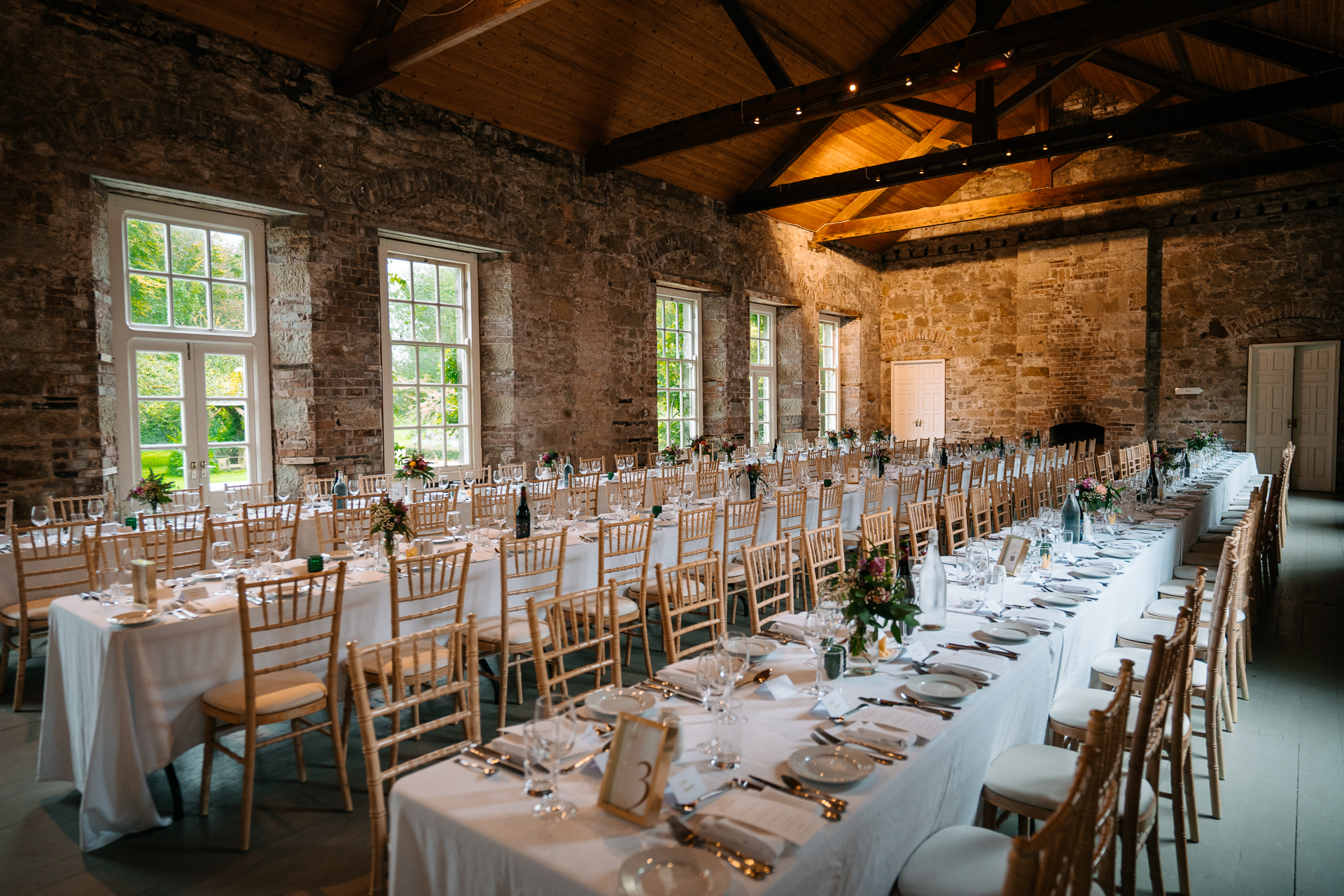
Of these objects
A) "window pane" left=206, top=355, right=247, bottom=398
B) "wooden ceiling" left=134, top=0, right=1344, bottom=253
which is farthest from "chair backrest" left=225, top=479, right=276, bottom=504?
"wooden ceiling" left=134, top=0, right=1344, bottom=253

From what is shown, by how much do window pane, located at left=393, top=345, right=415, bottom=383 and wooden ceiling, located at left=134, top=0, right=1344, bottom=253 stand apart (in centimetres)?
290

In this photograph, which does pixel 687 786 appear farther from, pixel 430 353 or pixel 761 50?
pixel 761 50

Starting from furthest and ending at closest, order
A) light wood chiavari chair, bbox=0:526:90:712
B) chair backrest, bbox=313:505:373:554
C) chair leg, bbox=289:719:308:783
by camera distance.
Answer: chair backrest, bbox=313:505:373:554
light wood chiavari chair, bbox=0:526:90:712
chair leg, bbox=289:719:308:783

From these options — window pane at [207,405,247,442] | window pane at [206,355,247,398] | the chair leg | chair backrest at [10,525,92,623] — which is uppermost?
window pane at [206,355,247,398]

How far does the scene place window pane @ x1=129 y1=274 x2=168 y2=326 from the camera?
290 inches

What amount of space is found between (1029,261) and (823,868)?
650 inches

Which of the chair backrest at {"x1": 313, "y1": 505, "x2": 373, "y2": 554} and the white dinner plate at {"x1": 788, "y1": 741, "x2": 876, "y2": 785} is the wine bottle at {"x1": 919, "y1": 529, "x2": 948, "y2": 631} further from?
the chair backrest at {"x1": 313, "y1": 505, "x2": 373, "y2": 554}

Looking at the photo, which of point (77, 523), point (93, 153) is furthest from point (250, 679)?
point (93, 153)

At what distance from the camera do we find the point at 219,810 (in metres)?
3.22

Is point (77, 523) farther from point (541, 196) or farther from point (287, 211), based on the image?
point (541, 196)

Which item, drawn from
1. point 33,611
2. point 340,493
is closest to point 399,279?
point 340,493

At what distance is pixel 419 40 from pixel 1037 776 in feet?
24.9

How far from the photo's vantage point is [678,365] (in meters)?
13.3

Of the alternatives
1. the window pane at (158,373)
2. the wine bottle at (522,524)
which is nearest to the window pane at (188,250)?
the window pane at (158,373)
